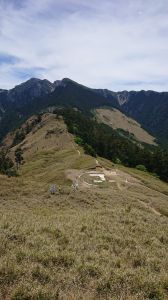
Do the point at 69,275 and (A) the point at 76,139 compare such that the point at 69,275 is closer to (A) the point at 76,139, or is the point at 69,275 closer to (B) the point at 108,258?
(B) the point at 108,258

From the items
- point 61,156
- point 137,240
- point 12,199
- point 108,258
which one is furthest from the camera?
point 61,156

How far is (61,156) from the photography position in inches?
5285

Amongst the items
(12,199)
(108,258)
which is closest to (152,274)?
(108,258)

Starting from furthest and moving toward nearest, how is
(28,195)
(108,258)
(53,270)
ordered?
(28,195), (108,258), (53,270)

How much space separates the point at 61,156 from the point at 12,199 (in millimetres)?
100596

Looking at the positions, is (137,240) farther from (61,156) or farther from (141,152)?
(141,152)

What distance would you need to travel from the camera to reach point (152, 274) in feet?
43.7

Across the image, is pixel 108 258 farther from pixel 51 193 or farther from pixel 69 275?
pixel 51 193

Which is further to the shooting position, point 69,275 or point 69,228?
point 69,228

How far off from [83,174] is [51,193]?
48518 mm

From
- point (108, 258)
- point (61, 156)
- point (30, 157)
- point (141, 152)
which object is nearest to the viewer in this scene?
point (108, 258)

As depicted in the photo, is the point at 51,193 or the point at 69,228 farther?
the point at 51,193

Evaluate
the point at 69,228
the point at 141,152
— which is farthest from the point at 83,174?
the point at 141,152

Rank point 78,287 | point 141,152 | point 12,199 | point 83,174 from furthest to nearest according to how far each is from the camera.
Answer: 1. point 141,152
2. point 83,174
3. point 12,199
4. point 78,287
